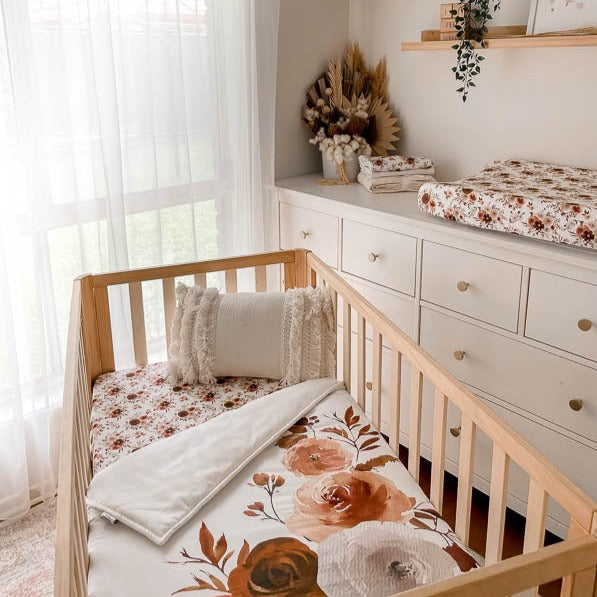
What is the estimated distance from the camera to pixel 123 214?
2.40 meters

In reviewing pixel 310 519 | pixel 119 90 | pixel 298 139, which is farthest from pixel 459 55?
pixel 310 519

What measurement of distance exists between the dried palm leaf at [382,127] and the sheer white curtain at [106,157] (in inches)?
16.9

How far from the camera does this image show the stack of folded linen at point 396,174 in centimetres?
261

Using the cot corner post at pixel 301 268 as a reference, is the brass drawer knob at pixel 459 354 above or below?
below

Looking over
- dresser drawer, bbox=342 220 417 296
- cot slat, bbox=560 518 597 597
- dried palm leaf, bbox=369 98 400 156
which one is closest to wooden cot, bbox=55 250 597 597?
cot slat, bbox=560 518 597 597

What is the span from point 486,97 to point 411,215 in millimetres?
599

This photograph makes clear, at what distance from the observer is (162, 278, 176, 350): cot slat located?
2166 millimetres

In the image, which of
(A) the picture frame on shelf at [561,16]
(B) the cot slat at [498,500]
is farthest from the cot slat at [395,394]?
(A) the picture frame on shelf at [561,16]

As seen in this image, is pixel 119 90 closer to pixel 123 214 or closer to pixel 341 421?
pixel 123 214

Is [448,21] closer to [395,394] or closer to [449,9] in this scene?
[449,9]

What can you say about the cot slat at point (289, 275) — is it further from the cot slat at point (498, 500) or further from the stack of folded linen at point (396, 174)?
the cot slat at point (498, 500)

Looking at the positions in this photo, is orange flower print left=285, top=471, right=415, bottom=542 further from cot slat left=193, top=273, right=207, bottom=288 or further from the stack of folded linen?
the stack of folded linen

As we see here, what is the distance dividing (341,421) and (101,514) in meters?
0.63

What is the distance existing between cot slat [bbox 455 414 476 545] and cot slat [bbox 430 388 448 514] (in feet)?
0.27
